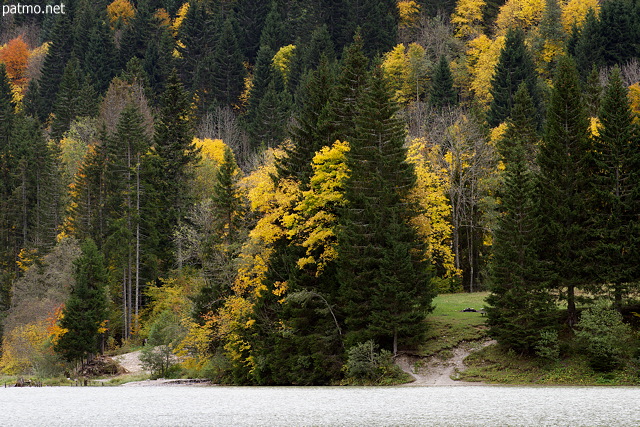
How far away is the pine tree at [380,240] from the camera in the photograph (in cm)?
4344

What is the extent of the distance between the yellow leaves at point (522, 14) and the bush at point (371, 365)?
292ft

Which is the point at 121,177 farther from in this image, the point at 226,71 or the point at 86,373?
the point at 226,71

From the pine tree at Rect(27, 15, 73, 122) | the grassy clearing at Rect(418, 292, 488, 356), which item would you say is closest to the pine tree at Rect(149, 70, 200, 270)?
the grassy clearing at Rect(418, 292, 488, 356)

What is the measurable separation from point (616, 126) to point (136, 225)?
2164 inches

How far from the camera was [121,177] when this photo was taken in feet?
286

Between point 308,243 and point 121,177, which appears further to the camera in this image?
point 121,177

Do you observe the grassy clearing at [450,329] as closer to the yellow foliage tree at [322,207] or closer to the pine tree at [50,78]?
the yellow foliage tree at [322,207]

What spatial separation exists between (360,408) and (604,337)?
1612 cm

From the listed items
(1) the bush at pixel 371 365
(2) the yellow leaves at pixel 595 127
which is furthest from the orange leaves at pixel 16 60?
(1) the bush at pixel 371 365

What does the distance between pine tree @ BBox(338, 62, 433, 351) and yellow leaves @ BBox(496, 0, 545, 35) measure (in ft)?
260

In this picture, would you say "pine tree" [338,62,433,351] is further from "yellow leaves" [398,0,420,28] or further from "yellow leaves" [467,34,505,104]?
"yellow leaves" [398,0,420,28]

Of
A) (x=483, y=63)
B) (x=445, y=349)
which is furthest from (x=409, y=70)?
(x=445, y=349)

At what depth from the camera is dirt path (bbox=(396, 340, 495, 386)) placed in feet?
133

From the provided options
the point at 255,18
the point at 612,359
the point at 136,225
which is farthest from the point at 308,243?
the point at 255,18
